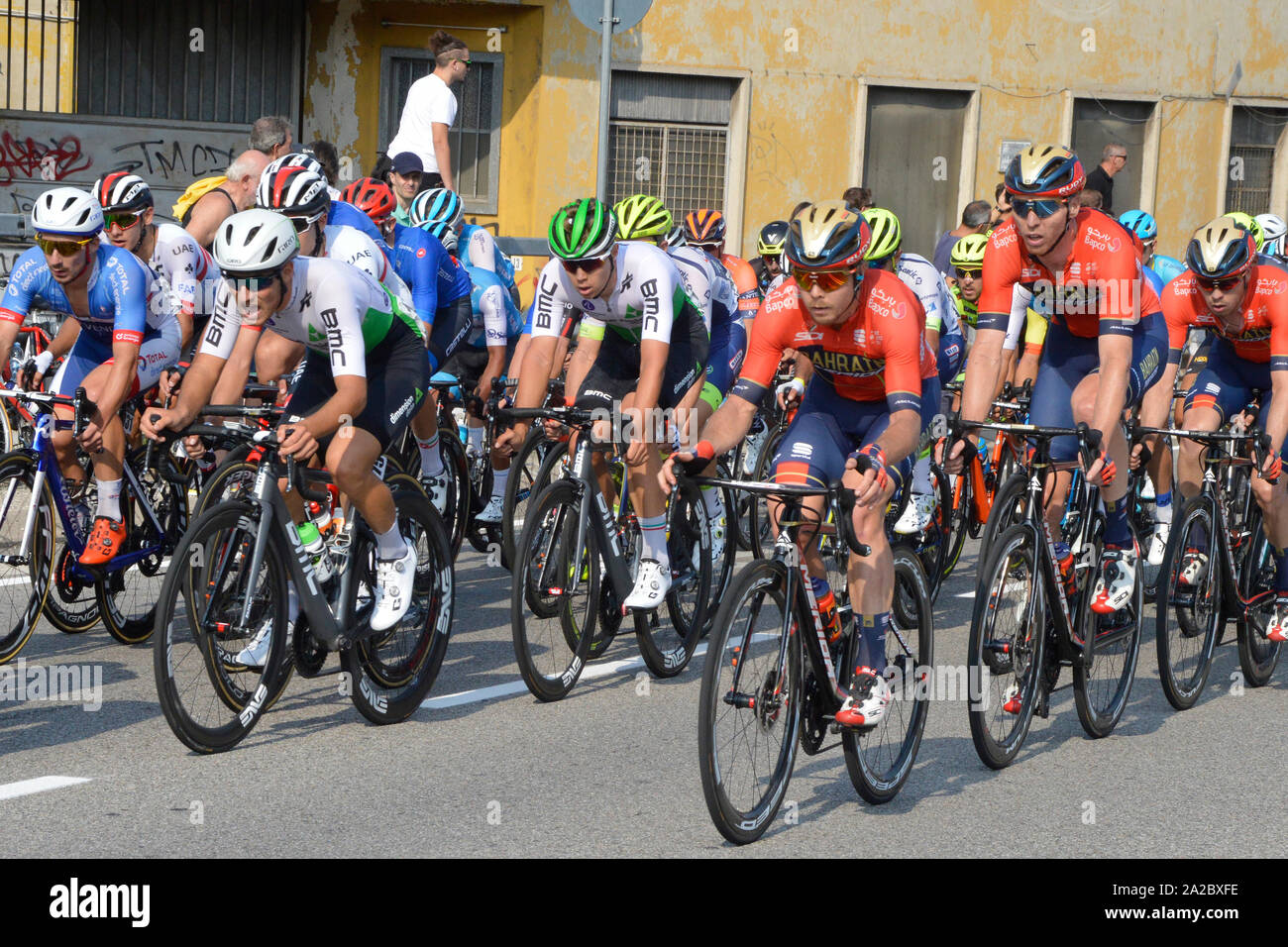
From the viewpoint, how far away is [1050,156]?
6703mm

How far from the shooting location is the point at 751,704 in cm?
506

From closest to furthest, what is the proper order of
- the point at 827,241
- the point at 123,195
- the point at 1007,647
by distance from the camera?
the point at 827,241
the point at 1007,647
the point at 123,195

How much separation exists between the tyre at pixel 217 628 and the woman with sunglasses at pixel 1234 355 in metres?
3.91

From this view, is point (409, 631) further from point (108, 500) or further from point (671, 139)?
point (671, 139)

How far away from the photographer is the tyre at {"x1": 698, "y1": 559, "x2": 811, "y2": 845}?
16.1ft

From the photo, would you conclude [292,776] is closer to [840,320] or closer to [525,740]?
[525,740]

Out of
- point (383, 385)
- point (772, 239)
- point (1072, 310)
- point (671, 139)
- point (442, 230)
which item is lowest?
point (383, 385)

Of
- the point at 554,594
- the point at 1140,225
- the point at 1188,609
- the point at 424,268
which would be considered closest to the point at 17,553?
the point at 554,594

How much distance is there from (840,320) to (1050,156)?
159 centimetres

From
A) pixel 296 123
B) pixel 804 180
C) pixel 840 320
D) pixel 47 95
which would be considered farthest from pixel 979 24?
pixel 840 320

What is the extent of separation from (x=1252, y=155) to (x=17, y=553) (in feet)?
66.6

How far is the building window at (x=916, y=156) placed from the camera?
830 inches

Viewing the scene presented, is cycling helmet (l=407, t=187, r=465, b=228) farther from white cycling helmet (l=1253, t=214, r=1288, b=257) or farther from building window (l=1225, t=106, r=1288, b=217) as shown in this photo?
building window (l=1225, t=106, r=1288, b=217)

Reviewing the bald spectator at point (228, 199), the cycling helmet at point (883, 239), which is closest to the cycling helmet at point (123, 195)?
the bald spectator at point (228, 199)
